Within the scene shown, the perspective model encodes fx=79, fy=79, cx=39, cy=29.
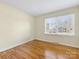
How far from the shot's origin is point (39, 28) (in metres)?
5.35

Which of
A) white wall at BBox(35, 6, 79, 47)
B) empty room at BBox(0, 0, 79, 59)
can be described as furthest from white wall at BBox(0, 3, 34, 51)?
white wall at BBox(35, 6, 79, 47)

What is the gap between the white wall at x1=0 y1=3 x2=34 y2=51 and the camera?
3.54m

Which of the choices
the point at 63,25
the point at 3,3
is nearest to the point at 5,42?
the point at 3,3

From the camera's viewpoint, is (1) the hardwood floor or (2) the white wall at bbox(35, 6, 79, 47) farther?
(2) the white wall at bbox(35, 6, 79, 47)

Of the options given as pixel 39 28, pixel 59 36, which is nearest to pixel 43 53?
pixel 59 36

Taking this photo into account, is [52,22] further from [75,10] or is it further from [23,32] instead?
[23,32]

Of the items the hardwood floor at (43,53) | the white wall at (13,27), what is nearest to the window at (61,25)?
the hardwood floor at (43,53)

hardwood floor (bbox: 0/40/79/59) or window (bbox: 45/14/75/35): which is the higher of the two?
window (bbox: 45/14/75/35)

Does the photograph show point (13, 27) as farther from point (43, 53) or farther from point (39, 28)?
point (43, 53)

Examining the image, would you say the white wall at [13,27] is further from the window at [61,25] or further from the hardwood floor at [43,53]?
the window at [61,25]

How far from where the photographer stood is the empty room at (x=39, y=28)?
10.3 ft

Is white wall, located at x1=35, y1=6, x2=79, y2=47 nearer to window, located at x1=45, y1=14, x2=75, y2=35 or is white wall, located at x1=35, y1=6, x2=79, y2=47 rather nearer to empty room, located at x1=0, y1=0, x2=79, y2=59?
empty room, located at x1=0, y1=0, x2=79, y2=59

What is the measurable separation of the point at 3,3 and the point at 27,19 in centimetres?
175

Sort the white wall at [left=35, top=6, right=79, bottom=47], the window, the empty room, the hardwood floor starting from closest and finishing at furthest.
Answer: the hardwood floor < the empty room < the white wall at [left=35, top=6, right=79, bottom=47] < the window
